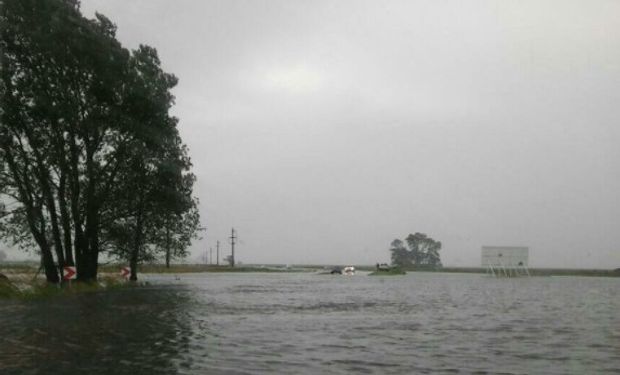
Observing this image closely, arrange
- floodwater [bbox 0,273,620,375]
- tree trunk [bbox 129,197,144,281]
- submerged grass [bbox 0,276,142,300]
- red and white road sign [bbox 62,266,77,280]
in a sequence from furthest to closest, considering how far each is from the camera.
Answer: tree trunk [bbox 129,197,144,281]
red and white road sign [bbox 62,266,77,280]
submerged grass [bbox 0,276,142,300]
floodwater [bbox 0,273,620,375]

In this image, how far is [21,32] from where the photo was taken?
3938 cm

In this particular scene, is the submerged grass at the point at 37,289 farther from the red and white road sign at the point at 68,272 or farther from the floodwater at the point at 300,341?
the floodwater at the point at 300,341

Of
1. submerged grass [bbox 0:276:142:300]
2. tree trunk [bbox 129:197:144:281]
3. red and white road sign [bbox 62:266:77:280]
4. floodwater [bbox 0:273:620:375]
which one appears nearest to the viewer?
floodwater [bbox 0:273:620:375]

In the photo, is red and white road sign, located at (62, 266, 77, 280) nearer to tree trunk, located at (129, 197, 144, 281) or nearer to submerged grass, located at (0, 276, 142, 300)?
submerged grass, located at (0, 276, 142, 300)

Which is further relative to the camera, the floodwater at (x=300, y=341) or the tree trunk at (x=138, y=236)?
the tree trunk at (x=138, y=236)

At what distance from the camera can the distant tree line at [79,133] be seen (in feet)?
130

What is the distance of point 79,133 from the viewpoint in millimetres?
42812

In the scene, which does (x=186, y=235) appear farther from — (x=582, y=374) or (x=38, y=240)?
(x=582, y=374)

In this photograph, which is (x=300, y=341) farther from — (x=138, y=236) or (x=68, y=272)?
(x=138, y=236)

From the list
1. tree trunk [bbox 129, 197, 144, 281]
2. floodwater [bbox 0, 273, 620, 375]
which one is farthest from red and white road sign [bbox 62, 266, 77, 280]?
floodwater [bbox 0, 273, 620, 375]

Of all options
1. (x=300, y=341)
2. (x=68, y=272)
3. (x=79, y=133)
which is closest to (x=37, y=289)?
(x=68, y=272)

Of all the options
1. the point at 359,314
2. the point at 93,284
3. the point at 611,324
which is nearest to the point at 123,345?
the point at 359,314

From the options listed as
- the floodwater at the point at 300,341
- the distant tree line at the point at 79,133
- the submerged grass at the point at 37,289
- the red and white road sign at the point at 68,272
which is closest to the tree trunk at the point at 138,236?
the distant tree line at the point at 79,133

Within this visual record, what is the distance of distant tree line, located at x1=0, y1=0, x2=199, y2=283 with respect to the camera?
3975 cm
